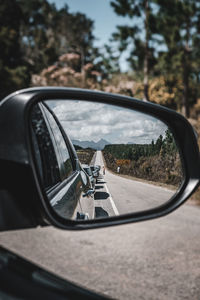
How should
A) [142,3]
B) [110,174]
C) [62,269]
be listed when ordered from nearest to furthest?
1. [110,174]
2. [62,269]
3. [142,3]

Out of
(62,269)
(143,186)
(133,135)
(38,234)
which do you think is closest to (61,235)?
(38,234)

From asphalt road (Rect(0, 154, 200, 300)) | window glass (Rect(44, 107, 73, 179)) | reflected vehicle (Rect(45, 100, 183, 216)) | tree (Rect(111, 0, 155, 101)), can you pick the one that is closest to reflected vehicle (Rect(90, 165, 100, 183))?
reflected vehicle (Rect(45, 100, 183, 216))

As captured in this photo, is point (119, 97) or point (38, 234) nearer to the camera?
point (119, 97)

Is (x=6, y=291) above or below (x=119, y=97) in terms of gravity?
below

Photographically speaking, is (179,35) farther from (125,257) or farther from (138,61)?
(125,257)

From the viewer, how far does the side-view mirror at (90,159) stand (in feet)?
3.09

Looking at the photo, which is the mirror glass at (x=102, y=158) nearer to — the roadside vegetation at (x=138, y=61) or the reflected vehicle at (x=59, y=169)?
the reflected vehicle at (x=59, y=169)

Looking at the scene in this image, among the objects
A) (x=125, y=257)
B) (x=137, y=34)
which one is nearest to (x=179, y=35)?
(x=137, y=34)

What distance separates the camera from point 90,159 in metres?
1.21

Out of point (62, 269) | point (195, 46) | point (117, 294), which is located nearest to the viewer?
point (117, 294)

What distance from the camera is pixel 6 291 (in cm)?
78

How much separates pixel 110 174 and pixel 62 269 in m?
1.96

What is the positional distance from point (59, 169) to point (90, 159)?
40cm

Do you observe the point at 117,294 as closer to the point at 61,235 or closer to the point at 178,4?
the point at 61,235
